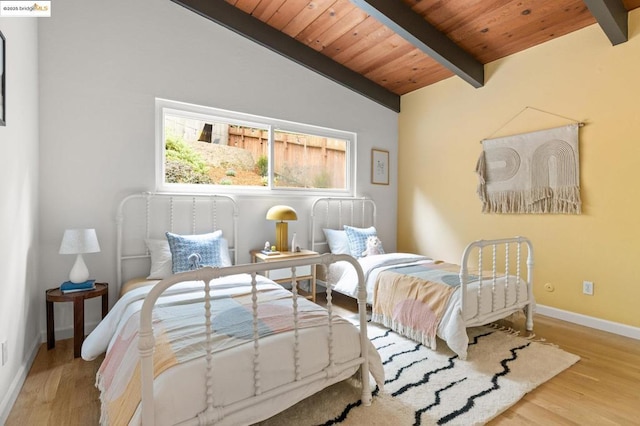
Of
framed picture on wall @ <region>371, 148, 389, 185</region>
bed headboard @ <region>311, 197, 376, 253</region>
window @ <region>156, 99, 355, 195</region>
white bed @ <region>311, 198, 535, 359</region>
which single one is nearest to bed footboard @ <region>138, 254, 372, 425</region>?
white bed @ <region>311, 198, 535, 359</region>

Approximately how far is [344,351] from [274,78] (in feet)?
9.70

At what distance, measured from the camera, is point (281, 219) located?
326 centimetres

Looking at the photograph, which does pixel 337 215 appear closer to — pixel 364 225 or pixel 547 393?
pixel 364 225

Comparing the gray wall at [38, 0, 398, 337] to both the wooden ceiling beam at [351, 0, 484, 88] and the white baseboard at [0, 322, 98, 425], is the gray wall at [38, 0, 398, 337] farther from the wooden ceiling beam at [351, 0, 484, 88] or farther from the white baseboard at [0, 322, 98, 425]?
the wooden ceiling beam at [351, 0, 484, 88]

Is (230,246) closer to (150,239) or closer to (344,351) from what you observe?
(150,239)

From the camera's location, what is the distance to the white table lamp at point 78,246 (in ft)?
7.52

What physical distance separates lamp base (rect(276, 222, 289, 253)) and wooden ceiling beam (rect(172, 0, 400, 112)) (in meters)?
1.87

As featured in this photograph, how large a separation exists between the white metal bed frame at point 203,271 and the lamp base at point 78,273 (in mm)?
324

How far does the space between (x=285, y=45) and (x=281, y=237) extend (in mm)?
2077

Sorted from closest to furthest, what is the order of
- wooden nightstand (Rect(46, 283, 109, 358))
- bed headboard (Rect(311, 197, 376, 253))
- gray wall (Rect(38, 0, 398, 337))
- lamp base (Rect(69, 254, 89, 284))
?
wooden nightstand (Rect(46, 283, 109, 358))
lamp base (Rect(69, 254, 89, 284))
gray wall (Rect(38, 0, 398, 337))
bed headboard (Rect(311, 197, 376, 253))

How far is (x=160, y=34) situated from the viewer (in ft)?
9.66

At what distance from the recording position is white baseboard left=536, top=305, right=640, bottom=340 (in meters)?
2.71

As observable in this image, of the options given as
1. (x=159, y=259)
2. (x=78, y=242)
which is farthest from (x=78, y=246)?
(x=159, y=259)

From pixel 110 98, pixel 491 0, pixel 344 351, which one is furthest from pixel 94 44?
pixel 491 0
